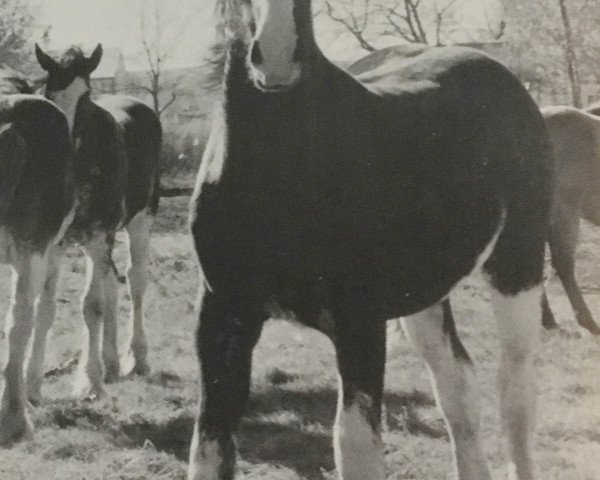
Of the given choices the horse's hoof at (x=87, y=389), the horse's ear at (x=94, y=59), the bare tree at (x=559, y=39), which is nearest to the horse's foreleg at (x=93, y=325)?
the horse's hoof at (x=87, y=389)

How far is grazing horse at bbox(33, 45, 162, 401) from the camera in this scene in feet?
3.21

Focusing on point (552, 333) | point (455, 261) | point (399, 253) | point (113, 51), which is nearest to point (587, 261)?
point (552, 333)

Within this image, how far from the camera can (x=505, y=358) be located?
36.6 inches

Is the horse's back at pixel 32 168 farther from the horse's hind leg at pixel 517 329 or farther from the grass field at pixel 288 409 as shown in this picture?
the horse's hind leg at pixel 517 329

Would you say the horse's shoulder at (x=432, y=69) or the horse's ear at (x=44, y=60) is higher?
the horse's ear at (x=44, y=60)

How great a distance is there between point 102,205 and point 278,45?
453 mm

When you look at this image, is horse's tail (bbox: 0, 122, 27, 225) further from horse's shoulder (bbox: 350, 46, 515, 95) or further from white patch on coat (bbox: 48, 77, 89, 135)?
horse's shoulder (bbox: 350, 46, 515, 95)

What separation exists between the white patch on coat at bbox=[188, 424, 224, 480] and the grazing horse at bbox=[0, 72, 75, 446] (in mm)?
309

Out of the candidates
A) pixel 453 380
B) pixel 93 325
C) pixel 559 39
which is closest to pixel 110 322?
pixel 93 325

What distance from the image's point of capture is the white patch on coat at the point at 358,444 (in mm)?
721

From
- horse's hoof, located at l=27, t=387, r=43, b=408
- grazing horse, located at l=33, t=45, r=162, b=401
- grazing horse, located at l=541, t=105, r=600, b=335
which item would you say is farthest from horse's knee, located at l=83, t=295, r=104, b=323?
grazing horse, located at l=541, t=105, r=600, b=335

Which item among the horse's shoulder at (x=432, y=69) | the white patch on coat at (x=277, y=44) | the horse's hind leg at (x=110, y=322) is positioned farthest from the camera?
the horse's hind leg at (x=110, y=322)

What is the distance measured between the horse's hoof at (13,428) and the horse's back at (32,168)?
0.22m

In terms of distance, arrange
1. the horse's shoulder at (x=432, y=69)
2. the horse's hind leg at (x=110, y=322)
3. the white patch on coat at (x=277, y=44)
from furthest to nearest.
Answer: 1. the horse's hind leg at (x=110, y=322)
2. the horse's shoulder at (x=432, y=69)
3. the white patch on coat at (x=277, y=44)
